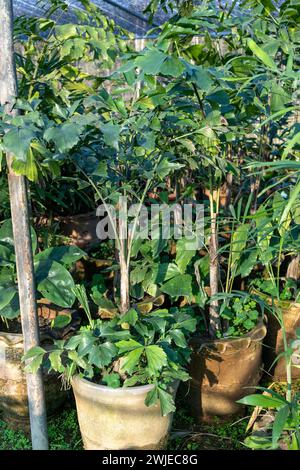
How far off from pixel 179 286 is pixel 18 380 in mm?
617

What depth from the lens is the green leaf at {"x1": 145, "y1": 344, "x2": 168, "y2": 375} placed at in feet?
4.70

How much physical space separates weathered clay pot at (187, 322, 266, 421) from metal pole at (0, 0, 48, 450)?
58 centimetres

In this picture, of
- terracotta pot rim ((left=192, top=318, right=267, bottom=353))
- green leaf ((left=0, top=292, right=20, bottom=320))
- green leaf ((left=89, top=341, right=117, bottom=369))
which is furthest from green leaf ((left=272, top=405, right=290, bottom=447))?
green leaf ((left=0, top=292, right=20, bottom=320))

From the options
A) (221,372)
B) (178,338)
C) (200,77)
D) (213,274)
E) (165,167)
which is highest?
(200,77)

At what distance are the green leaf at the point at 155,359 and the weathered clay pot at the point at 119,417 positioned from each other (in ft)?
0.22

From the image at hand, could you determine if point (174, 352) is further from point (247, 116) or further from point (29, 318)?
point (247, 116)

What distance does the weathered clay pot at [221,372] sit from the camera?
179 cm

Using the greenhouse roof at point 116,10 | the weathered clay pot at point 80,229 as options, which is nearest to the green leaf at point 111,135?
the weathered clay pot at point 80,229

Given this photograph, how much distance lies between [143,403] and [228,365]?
429 millimetres

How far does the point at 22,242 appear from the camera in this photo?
4.48 ft

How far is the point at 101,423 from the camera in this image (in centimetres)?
152

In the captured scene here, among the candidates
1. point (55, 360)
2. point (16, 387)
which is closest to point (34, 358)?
point (55, 360)

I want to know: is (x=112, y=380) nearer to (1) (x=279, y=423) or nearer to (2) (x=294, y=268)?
(1) (x=279, y=423)
